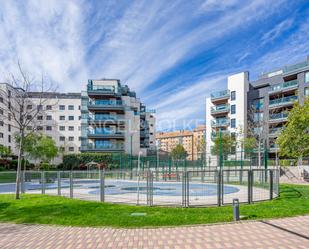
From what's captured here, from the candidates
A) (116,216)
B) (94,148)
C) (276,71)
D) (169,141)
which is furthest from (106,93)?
(169,141)

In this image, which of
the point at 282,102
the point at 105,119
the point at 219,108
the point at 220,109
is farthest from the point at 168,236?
the point at 219,108

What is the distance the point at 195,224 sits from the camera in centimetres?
677

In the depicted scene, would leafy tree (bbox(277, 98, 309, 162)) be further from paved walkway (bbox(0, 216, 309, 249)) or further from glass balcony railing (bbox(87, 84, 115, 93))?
glass balcony railing (bbox(87, 84, 115, 93))

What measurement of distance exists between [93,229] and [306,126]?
2084 centimetres

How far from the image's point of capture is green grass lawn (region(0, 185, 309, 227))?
7051 millimetres

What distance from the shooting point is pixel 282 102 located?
43500 millimetres

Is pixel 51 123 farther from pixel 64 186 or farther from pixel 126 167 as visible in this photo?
pixel 64 186

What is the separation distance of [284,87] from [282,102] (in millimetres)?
2769

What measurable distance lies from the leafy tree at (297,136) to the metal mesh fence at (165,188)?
7.79m

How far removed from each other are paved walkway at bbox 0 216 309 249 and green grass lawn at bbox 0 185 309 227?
1.55 feet

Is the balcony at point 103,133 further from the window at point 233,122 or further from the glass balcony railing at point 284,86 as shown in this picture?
the glass balcony railing at point 284,86

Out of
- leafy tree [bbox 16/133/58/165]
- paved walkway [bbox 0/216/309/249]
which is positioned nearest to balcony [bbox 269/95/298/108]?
leafy tree [bbox 16/133/58/165]

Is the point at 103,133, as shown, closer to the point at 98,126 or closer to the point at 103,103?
the point at 98,126

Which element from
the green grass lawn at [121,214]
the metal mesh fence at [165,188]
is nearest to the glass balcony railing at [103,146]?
the metal mesh fence at [165,188]
